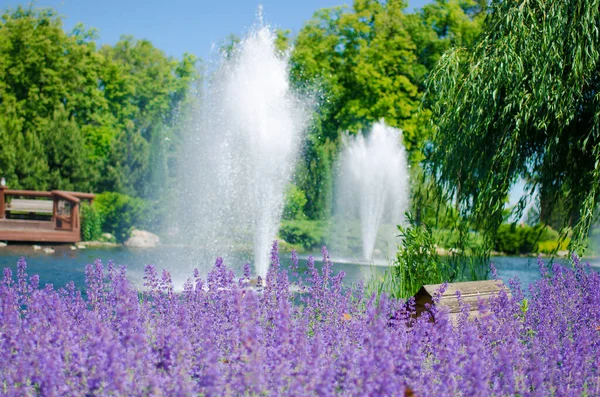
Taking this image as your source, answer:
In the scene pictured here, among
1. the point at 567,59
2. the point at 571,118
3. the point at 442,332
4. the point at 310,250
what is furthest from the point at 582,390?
the point at 310,250

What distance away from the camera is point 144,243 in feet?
85.9

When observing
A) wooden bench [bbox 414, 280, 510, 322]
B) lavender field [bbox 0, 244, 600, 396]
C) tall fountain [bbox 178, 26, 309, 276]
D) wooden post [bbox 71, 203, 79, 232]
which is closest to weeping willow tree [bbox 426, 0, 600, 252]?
wooden bench [bbox 414, 280, 510, 322]

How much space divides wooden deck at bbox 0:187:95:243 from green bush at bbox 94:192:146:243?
0.71m

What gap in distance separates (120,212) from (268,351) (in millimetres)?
23782

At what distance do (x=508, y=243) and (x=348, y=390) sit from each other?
24832 mm

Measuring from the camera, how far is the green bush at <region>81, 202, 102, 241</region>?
25.8 meters

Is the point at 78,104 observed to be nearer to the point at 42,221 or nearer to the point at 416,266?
the point at 42,221

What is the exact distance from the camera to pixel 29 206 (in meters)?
25.8

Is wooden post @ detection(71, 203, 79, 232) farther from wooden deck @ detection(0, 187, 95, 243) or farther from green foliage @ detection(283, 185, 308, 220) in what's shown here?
green foliage @ detection(283, 185, 308, 220)

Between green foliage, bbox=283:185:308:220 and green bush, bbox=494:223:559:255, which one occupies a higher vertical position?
green foliage, bbox=283:185:308:220

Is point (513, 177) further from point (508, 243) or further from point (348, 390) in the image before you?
point (508, 243)

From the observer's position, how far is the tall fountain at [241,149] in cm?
1683

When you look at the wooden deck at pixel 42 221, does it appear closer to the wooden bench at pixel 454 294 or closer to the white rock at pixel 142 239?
the white rock at pixel 142 239

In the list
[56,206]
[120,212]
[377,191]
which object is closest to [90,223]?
[120,212]
